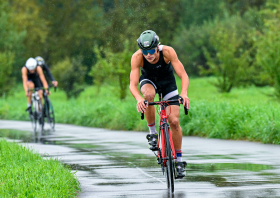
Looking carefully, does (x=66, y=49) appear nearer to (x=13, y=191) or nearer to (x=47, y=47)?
(x=47, y=47)

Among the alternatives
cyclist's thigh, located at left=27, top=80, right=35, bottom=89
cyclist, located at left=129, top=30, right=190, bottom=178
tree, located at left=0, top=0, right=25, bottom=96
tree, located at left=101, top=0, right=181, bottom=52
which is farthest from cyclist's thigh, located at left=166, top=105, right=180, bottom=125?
tree, located at left=101, top=0, right=181, bottom=52

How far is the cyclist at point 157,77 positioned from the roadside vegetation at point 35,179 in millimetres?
1293

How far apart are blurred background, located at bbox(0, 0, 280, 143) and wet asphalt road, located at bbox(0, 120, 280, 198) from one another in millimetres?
1682

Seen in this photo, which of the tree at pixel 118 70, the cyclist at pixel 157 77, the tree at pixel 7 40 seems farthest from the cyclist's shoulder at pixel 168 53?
the tree at pixel 7 40

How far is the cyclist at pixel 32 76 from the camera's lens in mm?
16250

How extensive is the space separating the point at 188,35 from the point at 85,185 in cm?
5026

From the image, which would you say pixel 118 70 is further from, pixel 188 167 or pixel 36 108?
pixel 188 167

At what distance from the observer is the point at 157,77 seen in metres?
7.59

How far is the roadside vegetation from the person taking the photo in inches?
237

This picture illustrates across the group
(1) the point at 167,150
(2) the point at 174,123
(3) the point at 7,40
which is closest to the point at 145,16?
(3) the point at 7,40

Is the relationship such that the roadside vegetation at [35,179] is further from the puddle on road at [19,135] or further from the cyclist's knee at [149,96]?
the puddle on road at [19,135]

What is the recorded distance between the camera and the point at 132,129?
16.7 meters

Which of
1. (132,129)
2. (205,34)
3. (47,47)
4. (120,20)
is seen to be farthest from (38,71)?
(47,47)

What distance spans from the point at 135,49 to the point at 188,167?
2039 centimetres
